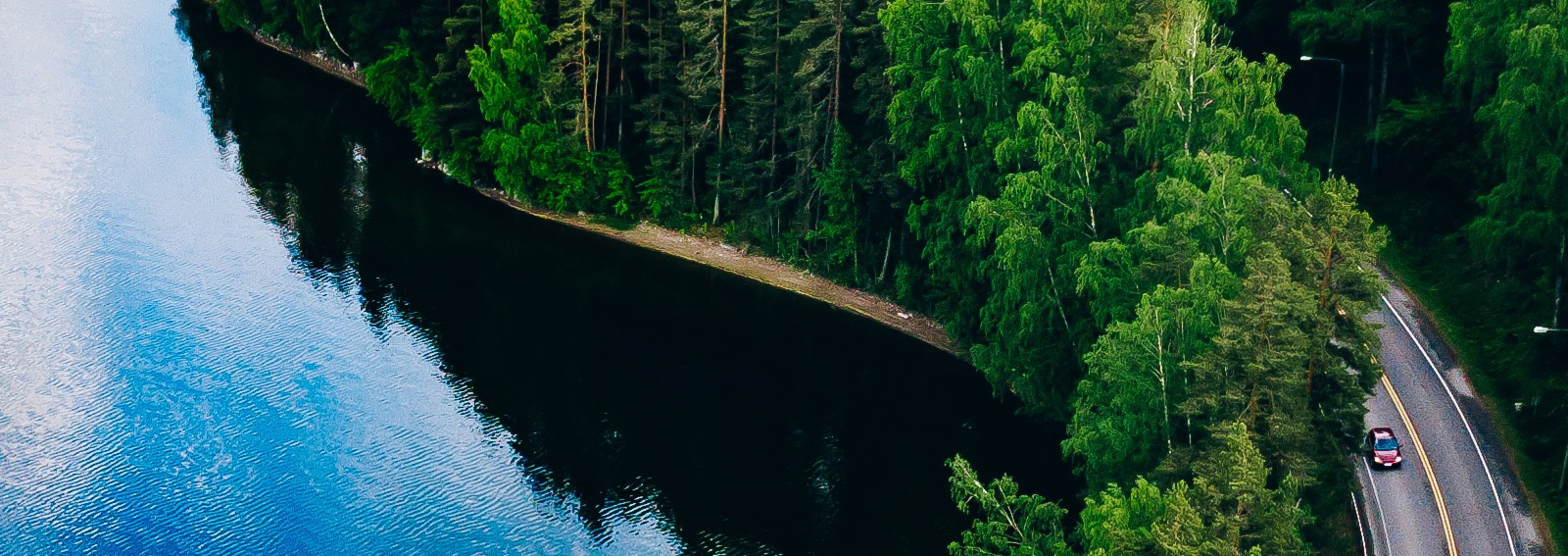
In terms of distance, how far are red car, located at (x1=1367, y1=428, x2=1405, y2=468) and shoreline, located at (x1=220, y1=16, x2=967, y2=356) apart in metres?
19.3

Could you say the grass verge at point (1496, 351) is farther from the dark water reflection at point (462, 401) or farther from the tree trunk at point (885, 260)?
the tree trunk at point (885, 260)

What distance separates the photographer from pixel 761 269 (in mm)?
78438

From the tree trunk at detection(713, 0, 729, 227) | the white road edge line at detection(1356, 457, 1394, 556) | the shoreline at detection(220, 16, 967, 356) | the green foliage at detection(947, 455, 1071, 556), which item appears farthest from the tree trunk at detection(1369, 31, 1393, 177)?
the green foliage at detection(947, 455, 1071, 556)

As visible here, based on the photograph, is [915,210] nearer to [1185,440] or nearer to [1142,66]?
[1142,66]

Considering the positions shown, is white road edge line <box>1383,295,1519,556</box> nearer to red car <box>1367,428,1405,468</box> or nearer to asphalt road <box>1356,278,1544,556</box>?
asphalt road <box>1356,278,1544,556</box>

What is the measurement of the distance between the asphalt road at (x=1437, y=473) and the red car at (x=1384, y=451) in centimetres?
31

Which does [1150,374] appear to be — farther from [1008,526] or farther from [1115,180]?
[1115,180]

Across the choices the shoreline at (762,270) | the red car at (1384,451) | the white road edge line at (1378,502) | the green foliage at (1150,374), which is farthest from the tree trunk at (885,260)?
the red car at (1384,451)

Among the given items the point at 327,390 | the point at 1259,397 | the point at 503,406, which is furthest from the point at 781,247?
the point at 1259,397

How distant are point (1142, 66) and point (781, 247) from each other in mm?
25986

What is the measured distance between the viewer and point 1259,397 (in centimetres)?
4694

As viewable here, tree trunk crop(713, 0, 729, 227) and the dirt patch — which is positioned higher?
tree trunk crop(713, 0, 729, 227)

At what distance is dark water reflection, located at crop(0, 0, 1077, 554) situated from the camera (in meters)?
58.9

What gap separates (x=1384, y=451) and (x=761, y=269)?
32.3 metres
